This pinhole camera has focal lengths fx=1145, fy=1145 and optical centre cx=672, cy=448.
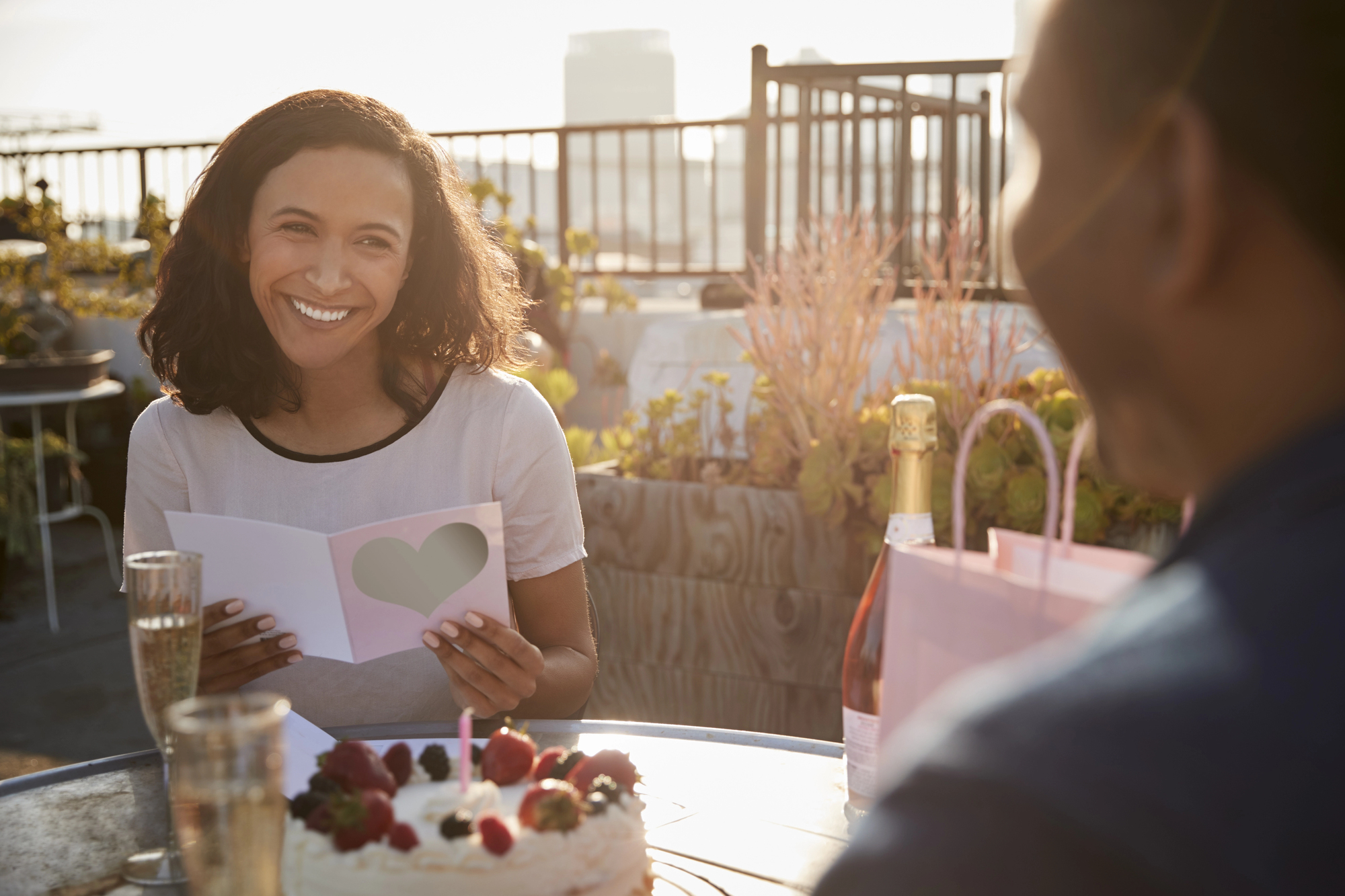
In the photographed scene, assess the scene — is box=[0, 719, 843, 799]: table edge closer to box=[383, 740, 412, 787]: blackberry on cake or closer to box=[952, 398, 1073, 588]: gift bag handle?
box=[383, 740, 412, 787]: blackberry on cake

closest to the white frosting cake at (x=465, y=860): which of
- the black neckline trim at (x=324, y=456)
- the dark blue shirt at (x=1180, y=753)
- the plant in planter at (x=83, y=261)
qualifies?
the dark blue shirt at (x=1180, y=753)

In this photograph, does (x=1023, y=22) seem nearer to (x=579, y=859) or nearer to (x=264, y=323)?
(x=579, y=859)

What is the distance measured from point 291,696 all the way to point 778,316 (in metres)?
1.97

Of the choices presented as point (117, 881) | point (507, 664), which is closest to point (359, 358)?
point (507, 664)

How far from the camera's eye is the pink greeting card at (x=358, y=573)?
1.31 meters

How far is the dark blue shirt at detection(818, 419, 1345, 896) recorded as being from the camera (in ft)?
1.18

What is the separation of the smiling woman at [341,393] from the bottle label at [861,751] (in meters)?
0.69

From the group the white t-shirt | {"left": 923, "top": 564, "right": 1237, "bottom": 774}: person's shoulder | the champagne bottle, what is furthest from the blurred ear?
the white t-shirt

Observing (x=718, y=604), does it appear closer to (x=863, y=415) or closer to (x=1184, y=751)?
(x=863, y=415)

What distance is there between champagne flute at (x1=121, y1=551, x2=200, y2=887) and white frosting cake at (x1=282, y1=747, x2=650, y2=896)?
0.74 feet

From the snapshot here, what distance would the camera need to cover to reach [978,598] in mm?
809

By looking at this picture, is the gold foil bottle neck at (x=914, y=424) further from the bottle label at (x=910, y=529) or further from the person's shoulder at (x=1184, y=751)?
the person's shoulder at (x=1184, y=751)

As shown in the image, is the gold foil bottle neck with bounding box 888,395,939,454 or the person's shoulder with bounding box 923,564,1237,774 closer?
the person's shoulder with bounding box 923,564,1237,774

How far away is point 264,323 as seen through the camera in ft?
6.51
